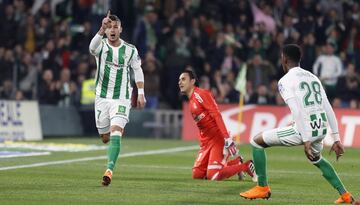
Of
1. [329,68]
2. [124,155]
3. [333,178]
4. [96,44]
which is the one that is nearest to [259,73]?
[329,68]

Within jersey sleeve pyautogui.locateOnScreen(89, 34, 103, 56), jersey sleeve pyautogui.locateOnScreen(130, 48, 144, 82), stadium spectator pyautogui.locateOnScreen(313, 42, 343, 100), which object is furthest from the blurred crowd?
jersey sleeve pyautogui.locateOnScreen(89, 34, 103, 56)

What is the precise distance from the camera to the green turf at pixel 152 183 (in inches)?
523

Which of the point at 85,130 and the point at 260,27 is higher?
the point at 260,27

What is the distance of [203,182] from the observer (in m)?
15.8

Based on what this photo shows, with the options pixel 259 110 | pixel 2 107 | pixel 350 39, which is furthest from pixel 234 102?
pixel 2 107

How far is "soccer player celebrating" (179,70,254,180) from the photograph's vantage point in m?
16.1

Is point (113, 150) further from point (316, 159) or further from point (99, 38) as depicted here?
point (316, 159)

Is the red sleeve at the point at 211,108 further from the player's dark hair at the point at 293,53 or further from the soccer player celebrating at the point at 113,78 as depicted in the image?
the player's dark hair at the point at 293,53

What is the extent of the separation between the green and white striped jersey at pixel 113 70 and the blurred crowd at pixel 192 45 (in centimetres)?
1172

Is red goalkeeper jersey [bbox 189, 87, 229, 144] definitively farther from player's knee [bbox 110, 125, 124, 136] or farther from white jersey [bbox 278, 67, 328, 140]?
white jersey [bbox 278, 67, 328, 140]

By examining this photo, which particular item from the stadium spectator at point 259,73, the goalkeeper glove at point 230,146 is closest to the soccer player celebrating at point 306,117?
the goalkeeper glove at point 230,146

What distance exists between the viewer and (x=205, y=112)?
16484mm

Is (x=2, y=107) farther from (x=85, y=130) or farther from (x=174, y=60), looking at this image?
(x=174, y=60)

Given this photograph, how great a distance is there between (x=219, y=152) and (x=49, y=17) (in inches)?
636
